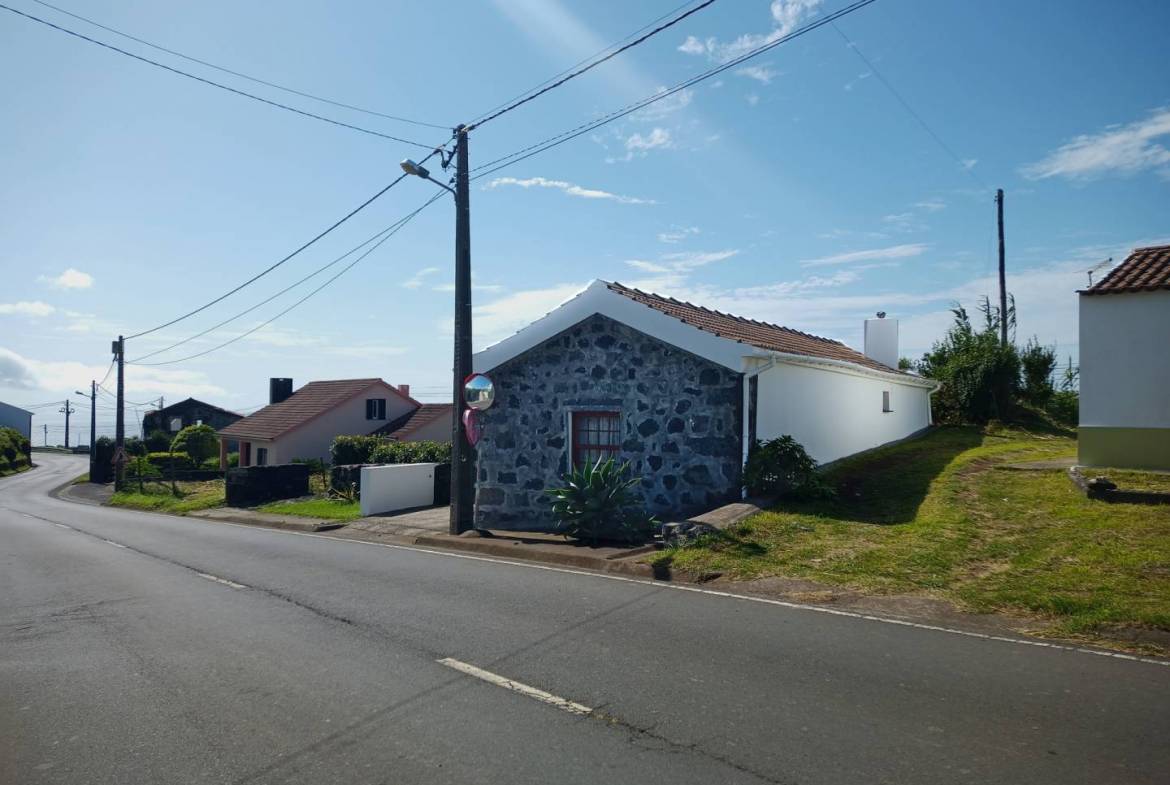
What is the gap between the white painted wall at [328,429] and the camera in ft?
135

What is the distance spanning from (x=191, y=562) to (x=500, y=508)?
18.5ft

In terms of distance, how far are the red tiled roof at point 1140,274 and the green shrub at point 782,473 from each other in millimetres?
6199

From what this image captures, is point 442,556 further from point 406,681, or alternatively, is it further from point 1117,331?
point 1117,331

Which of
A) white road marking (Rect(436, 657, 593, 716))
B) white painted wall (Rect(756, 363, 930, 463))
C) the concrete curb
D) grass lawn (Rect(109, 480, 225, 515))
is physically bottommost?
grass lawn (Rect(109, 480, 225, 515))

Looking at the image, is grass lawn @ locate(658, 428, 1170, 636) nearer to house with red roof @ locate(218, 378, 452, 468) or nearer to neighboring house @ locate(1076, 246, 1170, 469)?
neighboring house @ locate(1076, 246, 1170, 469)

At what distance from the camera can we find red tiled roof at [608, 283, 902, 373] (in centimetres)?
1468

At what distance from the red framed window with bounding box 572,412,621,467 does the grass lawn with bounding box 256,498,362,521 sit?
7102mm

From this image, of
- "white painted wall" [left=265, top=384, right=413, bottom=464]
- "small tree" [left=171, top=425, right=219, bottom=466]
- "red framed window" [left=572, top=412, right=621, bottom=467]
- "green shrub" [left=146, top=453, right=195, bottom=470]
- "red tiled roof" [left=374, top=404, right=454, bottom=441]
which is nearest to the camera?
"red framed window" [left=572, top=412, right=621, bottom=467]

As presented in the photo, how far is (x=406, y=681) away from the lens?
18.9ft

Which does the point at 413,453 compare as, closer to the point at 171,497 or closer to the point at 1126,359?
the point at 171,497

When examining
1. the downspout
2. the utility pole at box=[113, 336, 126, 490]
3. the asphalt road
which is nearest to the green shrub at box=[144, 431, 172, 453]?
the utility pole at box=[113, 336, 126, 490]

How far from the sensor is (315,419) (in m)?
41.7

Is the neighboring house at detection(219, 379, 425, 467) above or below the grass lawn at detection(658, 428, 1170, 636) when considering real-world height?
above

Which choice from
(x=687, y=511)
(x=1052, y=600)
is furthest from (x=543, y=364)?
(x=1052, y=600)
